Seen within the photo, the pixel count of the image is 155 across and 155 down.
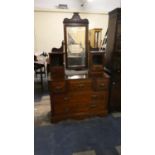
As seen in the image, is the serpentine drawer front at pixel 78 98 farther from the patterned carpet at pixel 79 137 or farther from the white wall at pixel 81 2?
the white wall at pixel 81 2

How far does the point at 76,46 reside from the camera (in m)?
2.95

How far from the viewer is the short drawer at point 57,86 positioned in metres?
2.64

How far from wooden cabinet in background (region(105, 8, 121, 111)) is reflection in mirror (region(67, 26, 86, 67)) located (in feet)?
1.49

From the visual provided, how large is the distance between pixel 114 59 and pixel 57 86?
1.03m

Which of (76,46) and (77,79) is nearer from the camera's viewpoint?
(77,79)

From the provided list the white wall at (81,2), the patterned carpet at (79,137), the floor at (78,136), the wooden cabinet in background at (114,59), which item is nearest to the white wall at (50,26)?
the white wall at (81,2)

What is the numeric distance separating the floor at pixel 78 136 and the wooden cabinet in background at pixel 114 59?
26cm

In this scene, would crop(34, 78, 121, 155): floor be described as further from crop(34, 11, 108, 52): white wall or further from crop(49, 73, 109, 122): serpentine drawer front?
crop(34, 11, 108, 52): white wall

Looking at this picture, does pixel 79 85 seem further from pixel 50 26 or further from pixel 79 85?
pixel 50 26

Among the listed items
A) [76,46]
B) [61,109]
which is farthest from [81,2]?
[61,109]
